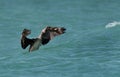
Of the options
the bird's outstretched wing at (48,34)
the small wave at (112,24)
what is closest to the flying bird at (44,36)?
the bird's outstretched wing at (48,34)

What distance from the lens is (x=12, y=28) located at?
69.8 feet

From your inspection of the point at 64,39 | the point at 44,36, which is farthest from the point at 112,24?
the point at 44,36

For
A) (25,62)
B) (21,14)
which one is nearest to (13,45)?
(25,62)

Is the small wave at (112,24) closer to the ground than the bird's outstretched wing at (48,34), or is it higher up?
higher up

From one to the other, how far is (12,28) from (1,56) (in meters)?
4.31

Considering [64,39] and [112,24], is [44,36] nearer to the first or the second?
[64,39]

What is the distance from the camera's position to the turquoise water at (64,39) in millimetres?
Result: 15165

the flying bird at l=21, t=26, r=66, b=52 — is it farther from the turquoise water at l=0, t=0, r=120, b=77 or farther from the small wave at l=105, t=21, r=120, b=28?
the small wave at l=105, t=21, r=120, b=28

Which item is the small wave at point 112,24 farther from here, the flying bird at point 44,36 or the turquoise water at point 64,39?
the flying bird at point 44,36

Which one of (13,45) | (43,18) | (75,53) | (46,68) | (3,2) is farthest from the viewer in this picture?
(3,2)

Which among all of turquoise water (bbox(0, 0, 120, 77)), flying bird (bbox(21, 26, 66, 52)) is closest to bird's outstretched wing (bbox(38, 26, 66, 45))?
flying bird (bbox(21, 26, 66, 52))

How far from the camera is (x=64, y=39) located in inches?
752

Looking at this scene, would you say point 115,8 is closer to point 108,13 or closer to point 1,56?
point 108,13

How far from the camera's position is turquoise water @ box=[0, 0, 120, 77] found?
1516 centimetres
